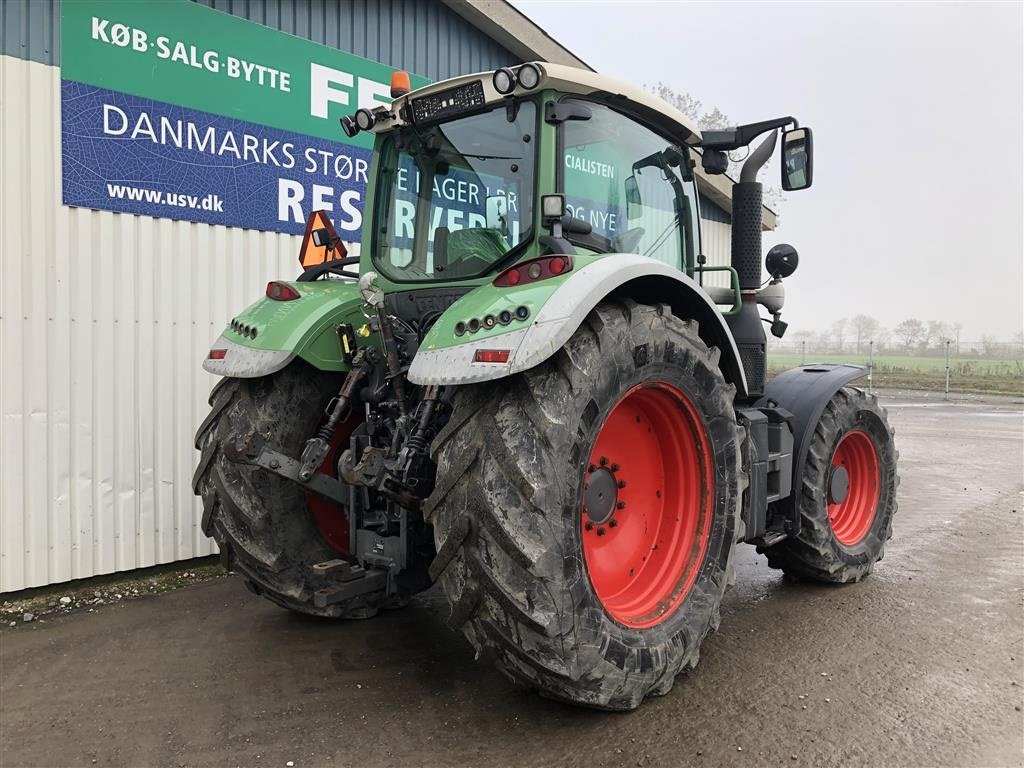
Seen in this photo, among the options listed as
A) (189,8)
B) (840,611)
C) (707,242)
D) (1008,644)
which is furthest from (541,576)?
(707,242)

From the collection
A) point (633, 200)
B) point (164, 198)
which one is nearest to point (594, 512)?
point (633, 200)

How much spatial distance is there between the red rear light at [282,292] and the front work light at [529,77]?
1545 millimetres

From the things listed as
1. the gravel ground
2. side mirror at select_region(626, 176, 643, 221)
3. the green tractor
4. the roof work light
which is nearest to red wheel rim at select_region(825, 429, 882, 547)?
the gravel ground

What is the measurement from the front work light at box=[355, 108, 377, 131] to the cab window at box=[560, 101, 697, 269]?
105 cm

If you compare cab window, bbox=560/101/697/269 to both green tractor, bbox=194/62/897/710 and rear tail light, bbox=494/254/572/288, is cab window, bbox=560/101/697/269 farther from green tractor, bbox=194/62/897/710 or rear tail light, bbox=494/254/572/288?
rear tail light, bbox=494/254/572/288

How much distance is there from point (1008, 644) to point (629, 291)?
8.75 ft

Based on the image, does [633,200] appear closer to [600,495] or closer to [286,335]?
[600,495]

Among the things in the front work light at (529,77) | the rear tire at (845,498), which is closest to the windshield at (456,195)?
the front work light at (529,77)

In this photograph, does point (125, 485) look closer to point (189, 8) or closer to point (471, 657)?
point (471, 657)

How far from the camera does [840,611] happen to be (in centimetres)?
413

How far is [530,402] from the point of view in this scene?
2.52 m

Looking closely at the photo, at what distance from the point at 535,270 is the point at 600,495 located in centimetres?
98

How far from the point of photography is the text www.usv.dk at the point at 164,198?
15.2 ft

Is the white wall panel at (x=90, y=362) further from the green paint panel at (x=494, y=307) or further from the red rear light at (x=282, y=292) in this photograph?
the green paint panel at (x=494, y=307)
